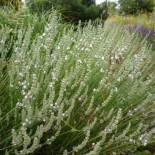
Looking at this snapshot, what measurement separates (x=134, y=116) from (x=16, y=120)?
2.75 ft

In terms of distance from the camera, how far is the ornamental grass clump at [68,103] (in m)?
1.88

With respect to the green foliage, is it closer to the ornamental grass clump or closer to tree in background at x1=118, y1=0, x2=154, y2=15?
the ornamental grass clump

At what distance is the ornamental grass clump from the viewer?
1885 mm

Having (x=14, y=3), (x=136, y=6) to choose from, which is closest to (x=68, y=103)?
(x=14, y=3)

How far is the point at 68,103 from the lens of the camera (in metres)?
2.04

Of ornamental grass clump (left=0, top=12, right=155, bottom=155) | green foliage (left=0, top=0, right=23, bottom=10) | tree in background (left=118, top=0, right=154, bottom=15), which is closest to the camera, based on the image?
ornamental grass clump (left=0, top=12, right=155, bottom=155)

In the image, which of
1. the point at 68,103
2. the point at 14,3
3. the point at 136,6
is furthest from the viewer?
the point at 136,6

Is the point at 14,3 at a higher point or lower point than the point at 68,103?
higher

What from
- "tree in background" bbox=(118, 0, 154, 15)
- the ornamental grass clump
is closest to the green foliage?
the ornamental grass clump

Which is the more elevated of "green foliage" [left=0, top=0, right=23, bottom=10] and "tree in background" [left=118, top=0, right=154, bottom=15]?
"green foliage" [left=0, top=0, right=23, bottom=10]

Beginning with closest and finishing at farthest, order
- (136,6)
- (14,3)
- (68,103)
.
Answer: (68,103)
(14,3)
(136,6)

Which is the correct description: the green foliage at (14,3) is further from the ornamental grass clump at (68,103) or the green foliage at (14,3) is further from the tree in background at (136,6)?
the tree in background at (136,6)

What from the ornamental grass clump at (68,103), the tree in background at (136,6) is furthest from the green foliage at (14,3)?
the tree in background at (136,6)

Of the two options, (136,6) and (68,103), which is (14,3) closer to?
(68,103)
